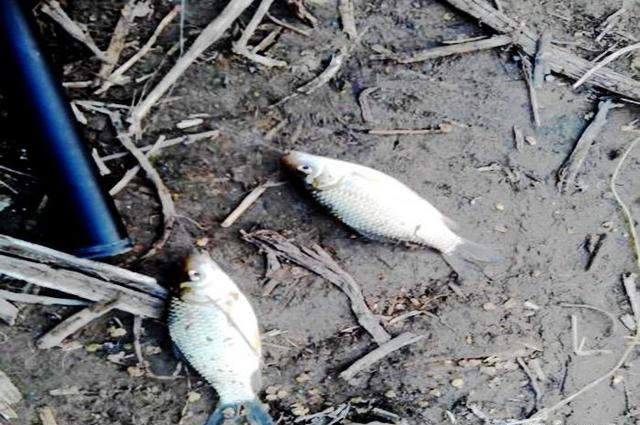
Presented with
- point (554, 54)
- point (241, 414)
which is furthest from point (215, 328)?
point (554, 54)

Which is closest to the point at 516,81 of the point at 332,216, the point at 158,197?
the point at 332,216

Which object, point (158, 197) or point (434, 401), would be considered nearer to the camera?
point (158, 197)

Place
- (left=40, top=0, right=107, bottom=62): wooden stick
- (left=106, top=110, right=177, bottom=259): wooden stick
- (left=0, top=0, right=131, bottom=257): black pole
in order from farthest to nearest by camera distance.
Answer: (left=106, top=110, right=177, bottom=259): wooden stick, (left=40, top=0, right=107, bottom=62): wooden stick, (left=0, top=0, right=131, bottom=257): black pole

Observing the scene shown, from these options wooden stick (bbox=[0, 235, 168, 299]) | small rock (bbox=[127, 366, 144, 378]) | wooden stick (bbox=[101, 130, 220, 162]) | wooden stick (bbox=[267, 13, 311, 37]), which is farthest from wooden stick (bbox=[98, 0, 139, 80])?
small rock (bbox=[127, 366, 144, 378])

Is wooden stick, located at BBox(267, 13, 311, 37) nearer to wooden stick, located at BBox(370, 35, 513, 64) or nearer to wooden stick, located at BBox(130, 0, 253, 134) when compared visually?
wooden stick, located at BBox(130, 0, 253, 134)

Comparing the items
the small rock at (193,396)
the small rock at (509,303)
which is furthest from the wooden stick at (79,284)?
the small rock at (509,303)

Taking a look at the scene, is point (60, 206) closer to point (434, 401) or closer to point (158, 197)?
point (158, 197)
